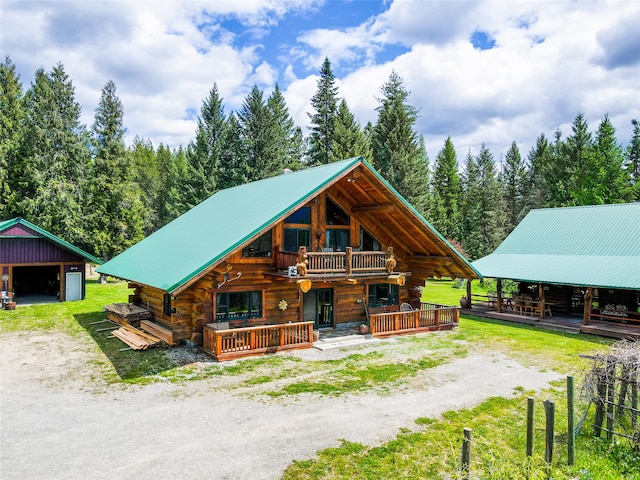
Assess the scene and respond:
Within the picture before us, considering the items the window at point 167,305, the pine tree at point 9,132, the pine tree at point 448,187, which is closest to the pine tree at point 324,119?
the pine tree at point 448,187

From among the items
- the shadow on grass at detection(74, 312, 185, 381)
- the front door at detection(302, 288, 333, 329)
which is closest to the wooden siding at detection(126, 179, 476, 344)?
the front door at detection(302, 288, 333, 329)

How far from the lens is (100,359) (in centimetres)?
1457

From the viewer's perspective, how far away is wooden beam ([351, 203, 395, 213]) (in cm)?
1794

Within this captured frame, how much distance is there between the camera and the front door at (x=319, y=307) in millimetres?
18750

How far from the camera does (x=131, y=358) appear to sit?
14578mm

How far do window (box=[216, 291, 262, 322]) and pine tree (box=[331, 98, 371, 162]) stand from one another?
29752 millimetres

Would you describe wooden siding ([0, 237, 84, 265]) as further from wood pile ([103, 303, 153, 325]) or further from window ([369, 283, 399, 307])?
window ([369, 283, 399, 307])

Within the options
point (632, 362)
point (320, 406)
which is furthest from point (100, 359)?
point (632, 362)

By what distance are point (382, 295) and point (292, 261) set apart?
242 inches

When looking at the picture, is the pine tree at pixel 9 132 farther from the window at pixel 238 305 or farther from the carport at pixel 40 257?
the window at pixel 238 305

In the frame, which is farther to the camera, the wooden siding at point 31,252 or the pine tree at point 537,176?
the pine tree at point 537,176

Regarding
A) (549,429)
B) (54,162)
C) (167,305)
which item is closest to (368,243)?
(167,305)

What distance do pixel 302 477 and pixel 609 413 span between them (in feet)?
19.0

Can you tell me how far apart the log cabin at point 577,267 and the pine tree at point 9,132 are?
3649 centimetres
